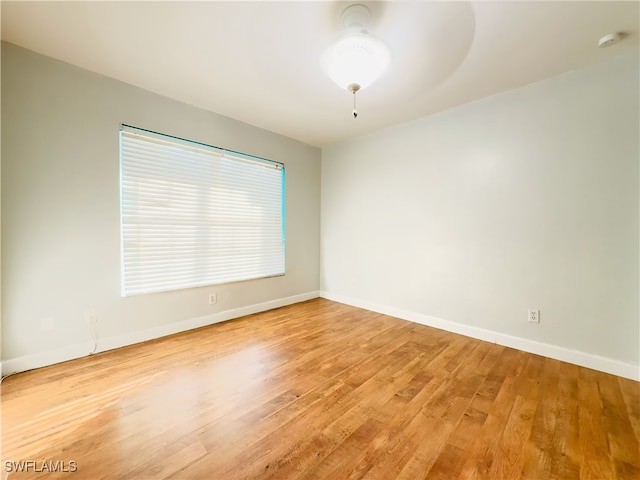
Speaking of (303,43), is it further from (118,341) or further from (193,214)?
(118,341)

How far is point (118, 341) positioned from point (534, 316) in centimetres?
404

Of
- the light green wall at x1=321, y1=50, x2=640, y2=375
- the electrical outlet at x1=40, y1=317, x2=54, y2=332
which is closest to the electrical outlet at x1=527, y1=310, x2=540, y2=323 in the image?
the light green wall at x1=321, y1=50, x2=640, y2=375

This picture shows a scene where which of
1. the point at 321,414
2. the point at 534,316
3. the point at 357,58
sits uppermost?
the point at 357,58

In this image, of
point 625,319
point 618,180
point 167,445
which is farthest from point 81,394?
point 618,180

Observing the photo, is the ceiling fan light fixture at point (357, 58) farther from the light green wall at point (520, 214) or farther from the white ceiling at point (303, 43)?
the light green wall at point (520, 214)

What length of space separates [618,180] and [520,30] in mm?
1457

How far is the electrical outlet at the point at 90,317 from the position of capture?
7.91 feet

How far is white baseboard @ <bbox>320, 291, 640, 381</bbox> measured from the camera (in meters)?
2.15

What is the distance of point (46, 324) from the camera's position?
222cm

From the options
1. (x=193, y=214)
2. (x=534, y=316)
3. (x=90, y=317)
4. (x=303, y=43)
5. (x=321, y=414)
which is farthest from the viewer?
(x=193, y=214)

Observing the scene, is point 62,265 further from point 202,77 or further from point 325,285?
point 325,285

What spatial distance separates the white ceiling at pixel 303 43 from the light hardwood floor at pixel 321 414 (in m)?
2.57

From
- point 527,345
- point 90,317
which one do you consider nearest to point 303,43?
point 90,317

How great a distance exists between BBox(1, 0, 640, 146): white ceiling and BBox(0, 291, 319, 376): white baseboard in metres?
2.48
